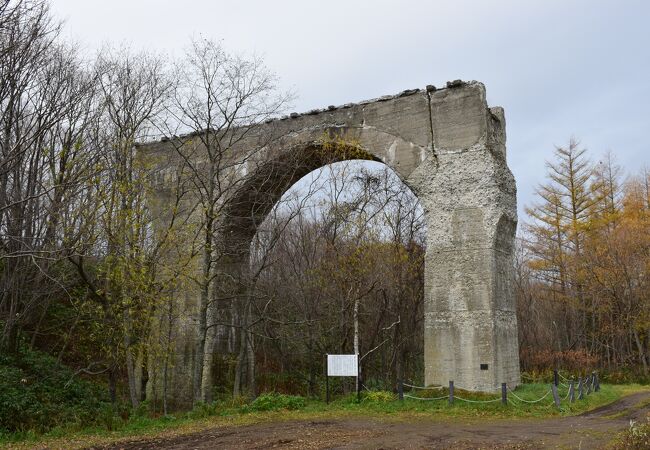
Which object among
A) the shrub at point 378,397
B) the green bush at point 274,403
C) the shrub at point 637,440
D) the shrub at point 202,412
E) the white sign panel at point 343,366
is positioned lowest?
the shrub at point 202,412

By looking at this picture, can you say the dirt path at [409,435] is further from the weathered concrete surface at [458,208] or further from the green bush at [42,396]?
the green bush at [42,396]

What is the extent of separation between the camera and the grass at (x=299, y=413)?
445 inches

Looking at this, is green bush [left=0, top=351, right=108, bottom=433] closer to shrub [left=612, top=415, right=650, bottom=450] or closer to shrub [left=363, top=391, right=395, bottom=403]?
shrub [left=363, top=391, right=395, bottom=403]

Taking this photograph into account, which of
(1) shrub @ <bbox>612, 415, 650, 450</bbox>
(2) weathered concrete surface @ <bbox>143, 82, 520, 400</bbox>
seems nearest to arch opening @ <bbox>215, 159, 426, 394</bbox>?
(2) weathered concrete surface @ <bbox>143, 82, 520, 400</bbox>

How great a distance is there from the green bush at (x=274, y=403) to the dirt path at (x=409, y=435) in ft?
5.75

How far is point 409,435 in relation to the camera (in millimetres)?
9844

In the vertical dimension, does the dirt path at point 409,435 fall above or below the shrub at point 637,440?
below

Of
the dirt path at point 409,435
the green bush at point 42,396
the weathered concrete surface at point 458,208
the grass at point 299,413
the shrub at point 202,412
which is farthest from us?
the shrub at point 202,412

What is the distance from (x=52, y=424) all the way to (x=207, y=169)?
804 cm

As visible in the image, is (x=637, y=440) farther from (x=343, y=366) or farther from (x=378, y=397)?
(x=343, y=366)

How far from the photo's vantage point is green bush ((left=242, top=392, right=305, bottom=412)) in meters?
13.8

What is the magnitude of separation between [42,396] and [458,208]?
36.0ft

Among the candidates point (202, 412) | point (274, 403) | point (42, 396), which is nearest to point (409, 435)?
point (274, 403)

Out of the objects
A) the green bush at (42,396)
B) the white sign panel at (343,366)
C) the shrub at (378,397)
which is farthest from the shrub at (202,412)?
the shrub at (378,397)
